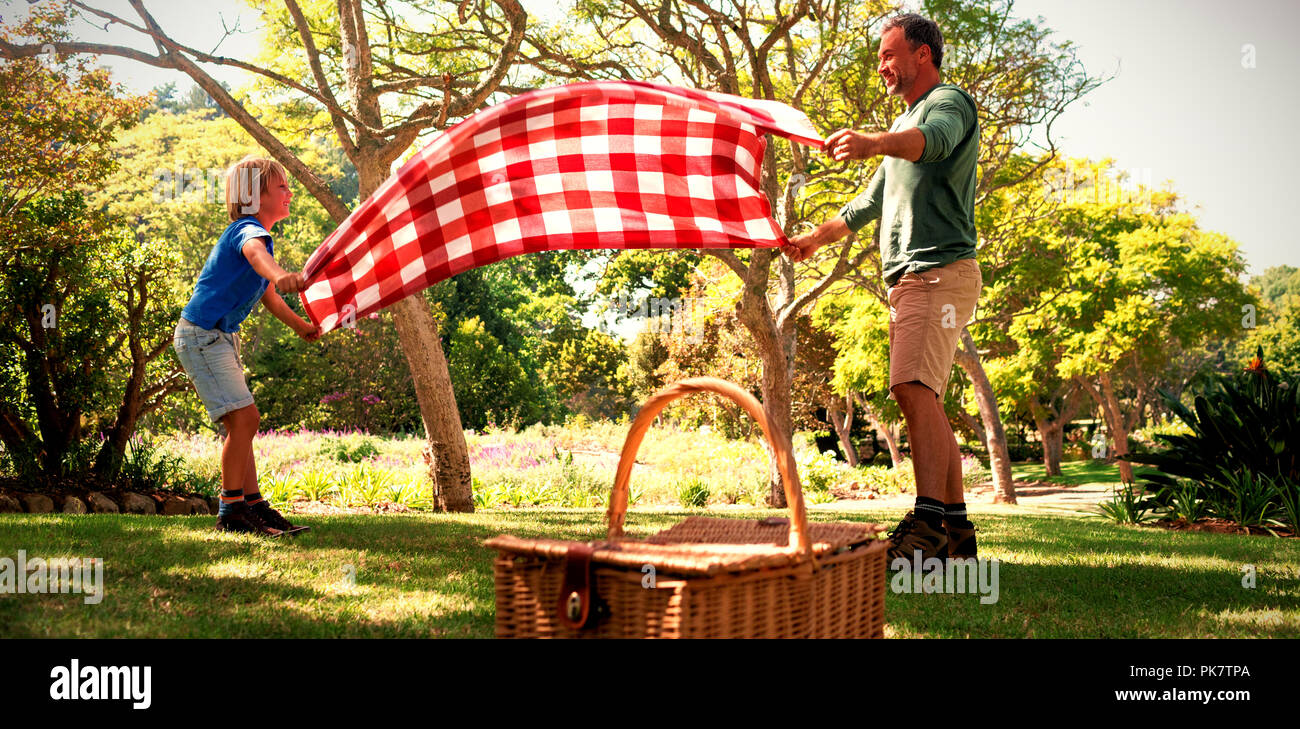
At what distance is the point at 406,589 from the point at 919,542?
205cm

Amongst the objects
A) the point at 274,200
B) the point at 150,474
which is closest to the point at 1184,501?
the point at 274,200

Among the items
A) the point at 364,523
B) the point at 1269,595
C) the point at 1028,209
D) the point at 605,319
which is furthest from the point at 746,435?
the point at 1269,595

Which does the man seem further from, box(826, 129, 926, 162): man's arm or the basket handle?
the basket handle

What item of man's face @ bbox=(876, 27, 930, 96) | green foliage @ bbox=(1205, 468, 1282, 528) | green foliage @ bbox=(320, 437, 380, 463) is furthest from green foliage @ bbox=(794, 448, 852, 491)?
man's face @ bbox=(876, 27, 930, 96)

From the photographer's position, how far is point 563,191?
11.6 feet

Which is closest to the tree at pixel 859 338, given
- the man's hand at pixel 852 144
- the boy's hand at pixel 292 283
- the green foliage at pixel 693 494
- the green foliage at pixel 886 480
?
the green foliage at pixel 886 480

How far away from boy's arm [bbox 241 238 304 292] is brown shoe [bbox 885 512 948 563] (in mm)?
2717

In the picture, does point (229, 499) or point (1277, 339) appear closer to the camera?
point (229, 499)

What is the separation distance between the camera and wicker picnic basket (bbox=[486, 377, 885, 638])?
1.87 m

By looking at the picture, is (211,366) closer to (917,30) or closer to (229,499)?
(229,499)
